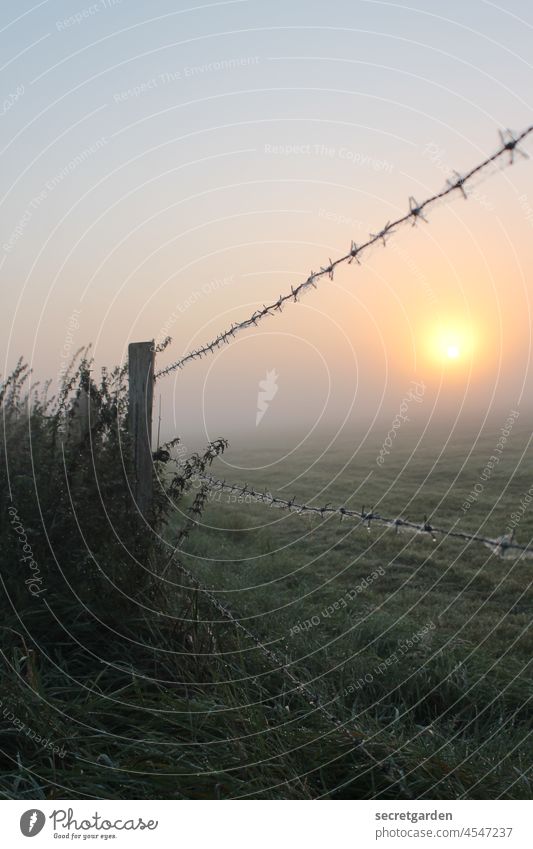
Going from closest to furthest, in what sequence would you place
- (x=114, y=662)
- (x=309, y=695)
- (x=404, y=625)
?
(x=309, y=695), (x=114, y=662), (x=404, y=625)

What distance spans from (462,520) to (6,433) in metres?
4.87

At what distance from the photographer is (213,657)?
3.91m

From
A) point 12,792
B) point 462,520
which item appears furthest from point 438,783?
point 462,520

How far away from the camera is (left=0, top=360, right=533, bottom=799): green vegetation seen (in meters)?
2.91

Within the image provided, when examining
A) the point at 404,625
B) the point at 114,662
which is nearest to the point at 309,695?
the point at 114,662

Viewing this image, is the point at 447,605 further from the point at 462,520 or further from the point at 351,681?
the point at 462,520

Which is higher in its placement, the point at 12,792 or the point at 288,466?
the point at 288,466

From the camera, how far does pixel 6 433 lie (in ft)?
19.1

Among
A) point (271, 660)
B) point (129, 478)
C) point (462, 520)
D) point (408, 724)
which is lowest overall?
point (408, 724)
